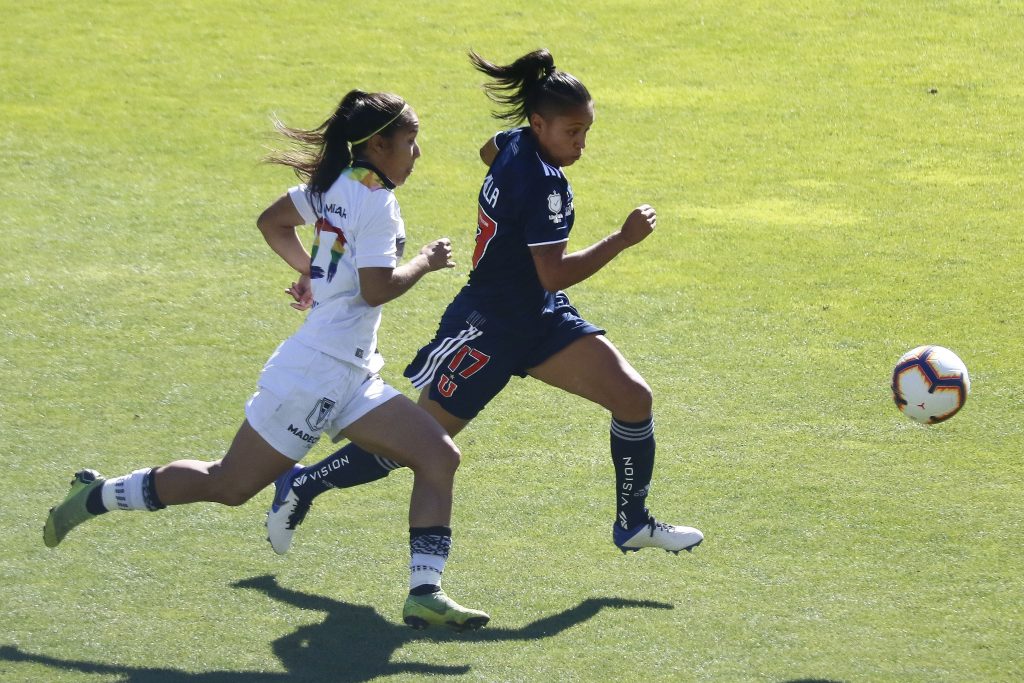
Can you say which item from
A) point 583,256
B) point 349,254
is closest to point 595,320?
point 583,256

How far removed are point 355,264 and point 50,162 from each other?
7255 mm

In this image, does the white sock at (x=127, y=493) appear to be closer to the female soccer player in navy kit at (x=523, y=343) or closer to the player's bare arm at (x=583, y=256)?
the female soccer player in navy kit at (x=523, y=343)

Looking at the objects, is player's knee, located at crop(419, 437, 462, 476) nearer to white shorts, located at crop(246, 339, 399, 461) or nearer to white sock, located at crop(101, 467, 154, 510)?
white shorts, located at crop(246, 339, 399, 461)

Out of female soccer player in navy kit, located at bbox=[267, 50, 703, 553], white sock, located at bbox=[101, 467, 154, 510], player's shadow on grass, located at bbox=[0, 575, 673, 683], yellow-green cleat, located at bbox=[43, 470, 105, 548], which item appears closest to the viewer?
player's shadow on grass, located at bbox=[0, 575, 673, 683]

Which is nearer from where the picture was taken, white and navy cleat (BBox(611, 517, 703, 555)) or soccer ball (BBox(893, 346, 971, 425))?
white and navy cleat (BBox(611, 517, 703, 555))

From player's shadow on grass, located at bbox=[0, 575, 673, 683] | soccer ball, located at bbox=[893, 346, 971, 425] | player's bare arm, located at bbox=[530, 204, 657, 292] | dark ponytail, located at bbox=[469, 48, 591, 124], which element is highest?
dark ponytail, located at bbox=[469, 48, 591, 124]

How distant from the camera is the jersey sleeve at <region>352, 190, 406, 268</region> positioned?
5.20m

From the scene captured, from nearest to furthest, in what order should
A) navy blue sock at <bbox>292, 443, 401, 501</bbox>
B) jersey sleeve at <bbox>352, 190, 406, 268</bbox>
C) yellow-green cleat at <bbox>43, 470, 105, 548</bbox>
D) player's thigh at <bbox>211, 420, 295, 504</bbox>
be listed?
jersey sleeve at <bbox>352, 190, 406, 268</bbox>, player's thigh at <bbox>211, 420, 295, 504</bbox>, yellow-green cleat at <bbox>43, 470, 105, 548</bbox>, navy blue sock at <bbox>292, 443, 401, 501</bbox>

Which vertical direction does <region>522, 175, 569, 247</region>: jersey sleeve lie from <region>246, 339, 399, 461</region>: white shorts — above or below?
above

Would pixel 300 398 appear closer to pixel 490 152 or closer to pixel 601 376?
pixel 601 376

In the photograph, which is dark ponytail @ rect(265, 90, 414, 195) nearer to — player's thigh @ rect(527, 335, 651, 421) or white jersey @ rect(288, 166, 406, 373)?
white jersey @ rect(288, 166, 406, 373)

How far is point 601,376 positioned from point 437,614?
1.31 metres

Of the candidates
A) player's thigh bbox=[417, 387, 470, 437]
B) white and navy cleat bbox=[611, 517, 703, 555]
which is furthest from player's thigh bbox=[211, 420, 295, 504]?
white and navy cleat bbox=[611, 517, 703, 555]

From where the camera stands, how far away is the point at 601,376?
5.95 m
